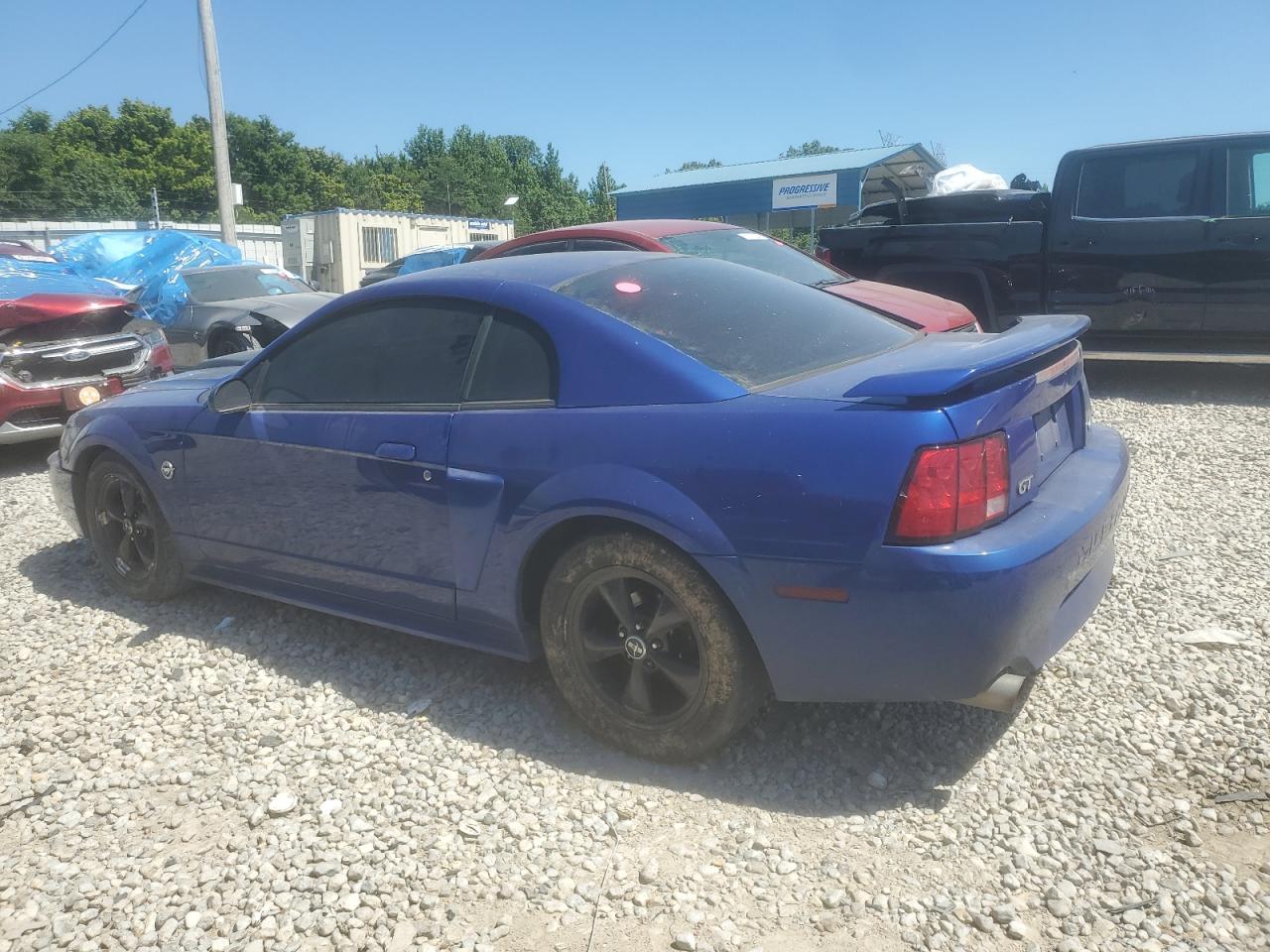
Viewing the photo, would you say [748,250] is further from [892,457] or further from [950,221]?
[892,457]

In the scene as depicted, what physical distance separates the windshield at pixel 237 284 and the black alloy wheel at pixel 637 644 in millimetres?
9552

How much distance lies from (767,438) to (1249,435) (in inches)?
219

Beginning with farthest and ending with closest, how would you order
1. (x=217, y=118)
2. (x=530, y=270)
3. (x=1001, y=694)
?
(x=217, y=118) < (x=530, y=270) < (x=1001, y=694)

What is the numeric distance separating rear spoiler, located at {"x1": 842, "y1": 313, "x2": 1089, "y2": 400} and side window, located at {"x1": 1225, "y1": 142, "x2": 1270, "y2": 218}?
5.26m

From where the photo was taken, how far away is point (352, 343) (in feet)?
12.0

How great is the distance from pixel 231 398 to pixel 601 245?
11.3 ft

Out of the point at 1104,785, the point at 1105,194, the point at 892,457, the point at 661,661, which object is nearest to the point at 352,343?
the point at 661,661

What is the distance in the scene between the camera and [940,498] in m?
2.44

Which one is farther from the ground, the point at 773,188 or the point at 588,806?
the point at 773,188

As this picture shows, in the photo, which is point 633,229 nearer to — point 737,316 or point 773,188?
point 737,316

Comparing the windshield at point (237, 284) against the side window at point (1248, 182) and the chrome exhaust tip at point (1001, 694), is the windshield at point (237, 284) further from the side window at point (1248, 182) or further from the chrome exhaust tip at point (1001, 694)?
the chrome exhaust tip at point (1001, 694)

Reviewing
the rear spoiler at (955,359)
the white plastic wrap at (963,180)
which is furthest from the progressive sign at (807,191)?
the rear spoiler at (955,359)

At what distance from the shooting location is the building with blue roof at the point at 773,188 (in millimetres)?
32125

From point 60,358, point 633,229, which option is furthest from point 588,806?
point 60,358
